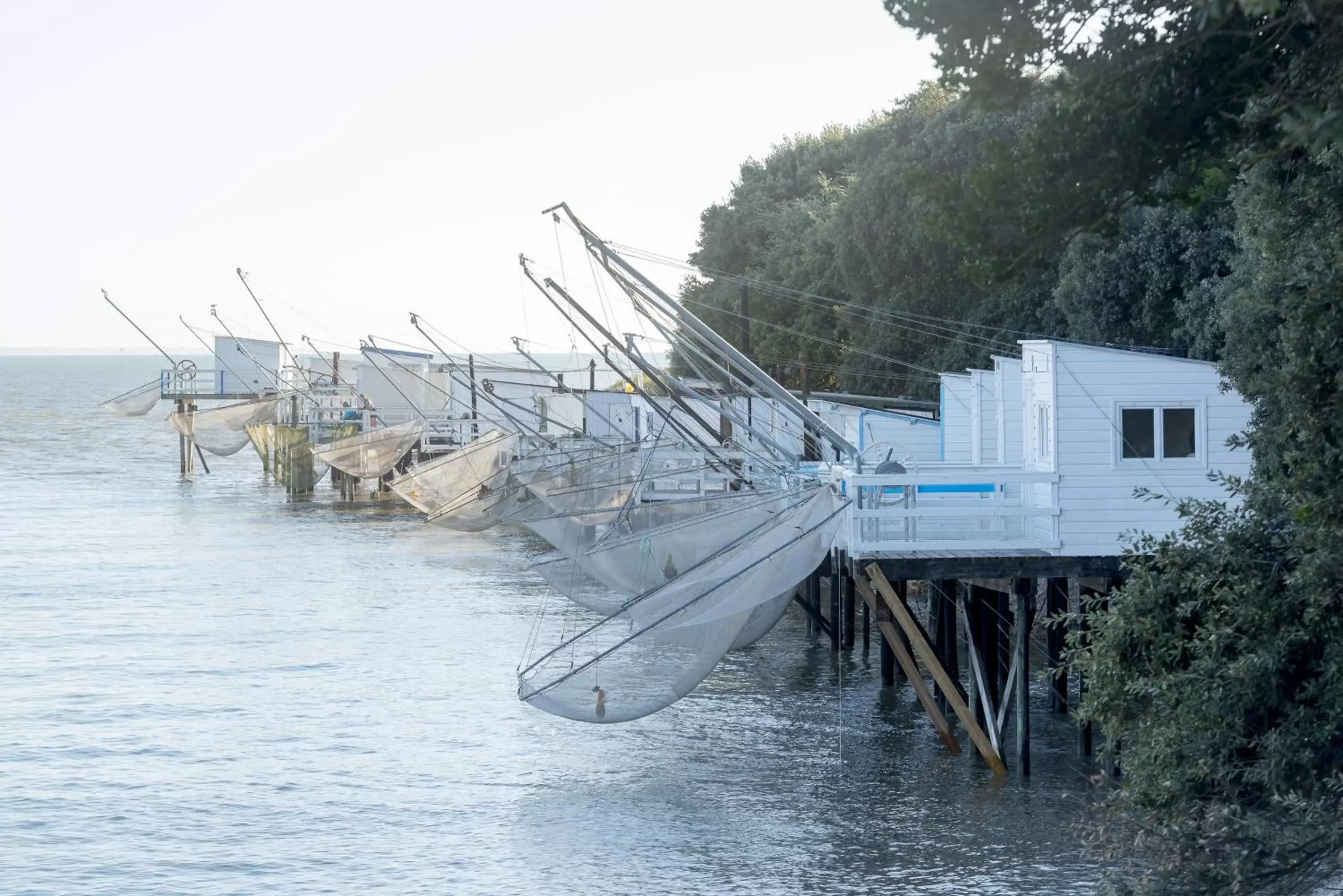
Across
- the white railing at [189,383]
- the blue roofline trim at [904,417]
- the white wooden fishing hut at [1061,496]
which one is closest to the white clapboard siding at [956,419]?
the blue roofline trim at [904,417]

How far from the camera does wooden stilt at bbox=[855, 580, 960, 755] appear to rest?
69.2ft

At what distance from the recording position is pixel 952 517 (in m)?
19.6

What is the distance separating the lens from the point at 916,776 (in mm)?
20844

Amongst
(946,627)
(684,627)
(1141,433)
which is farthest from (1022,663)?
(946,627)

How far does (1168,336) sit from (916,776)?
18711 millimetres

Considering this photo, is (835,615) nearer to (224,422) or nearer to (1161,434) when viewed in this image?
(1161,434)

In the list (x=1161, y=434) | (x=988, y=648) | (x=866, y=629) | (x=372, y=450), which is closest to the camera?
(x=1161, y=434)

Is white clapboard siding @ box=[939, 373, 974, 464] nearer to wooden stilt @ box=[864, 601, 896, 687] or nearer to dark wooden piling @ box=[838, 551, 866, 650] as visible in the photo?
dark wooden piling @ box=[838, 551, 866, 650]

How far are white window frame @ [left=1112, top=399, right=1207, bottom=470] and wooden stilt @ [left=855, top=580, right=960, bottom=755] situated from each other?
3.50m

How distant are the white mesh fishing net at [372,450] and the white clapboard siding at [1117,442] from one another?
39.8 metres

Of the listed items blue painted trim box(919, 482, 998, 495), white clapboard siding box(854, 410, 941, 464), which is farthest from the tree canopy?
white clapboard siding box(854, 410, 941, 464)

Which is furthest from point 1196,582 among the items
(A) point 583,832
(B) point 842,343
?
(B) point 842,343

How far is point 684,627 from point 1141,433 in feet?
19.4

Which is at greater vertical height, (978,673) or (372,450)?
(372,450)
